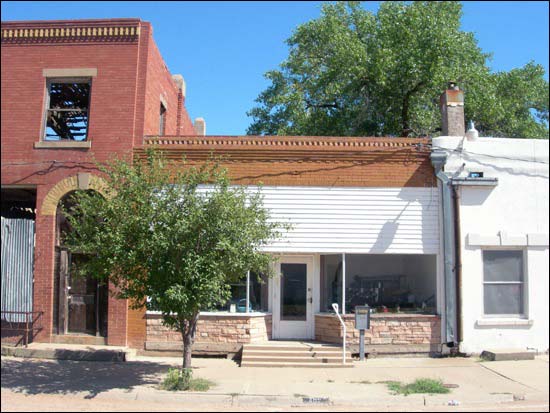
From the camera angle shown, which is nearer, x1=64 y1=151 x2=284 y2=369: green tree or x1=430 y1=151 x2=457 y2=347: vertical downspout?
x1=64 y1=151 x2=284 y2=369: green tree

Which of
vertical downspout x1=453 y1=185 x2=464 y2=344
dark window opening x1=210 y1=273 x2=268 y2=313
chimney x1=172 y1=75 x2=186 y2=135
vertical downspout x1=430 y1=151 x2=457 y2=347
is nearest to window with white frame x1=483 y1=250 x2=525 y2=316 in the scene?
vertical downspout x1=453 y1=185 x2=464 y2=344

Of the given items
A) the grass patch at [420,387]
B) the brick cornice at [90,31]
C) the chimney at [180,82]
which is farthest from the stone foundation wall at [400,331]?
the chimney at [180,82]

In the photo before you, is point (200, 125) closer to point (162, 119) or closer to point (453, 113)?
point (162, 119)

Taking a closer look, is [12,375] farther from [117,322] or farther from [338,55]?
[338,55]

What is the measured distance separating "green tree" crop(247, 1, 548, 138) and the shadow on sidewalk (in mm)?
13913

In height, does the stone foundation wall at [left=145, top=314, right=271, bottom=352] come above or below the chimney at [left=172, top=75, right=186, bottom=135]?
below

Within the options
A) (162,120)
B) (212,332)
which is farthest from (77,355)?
(162,120)

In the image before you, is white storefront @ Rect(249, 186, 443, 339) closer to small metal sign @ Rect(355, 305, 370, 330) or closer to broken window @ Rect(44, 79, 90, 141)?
small metal sign @ Rect(355, 305, 370, 330)

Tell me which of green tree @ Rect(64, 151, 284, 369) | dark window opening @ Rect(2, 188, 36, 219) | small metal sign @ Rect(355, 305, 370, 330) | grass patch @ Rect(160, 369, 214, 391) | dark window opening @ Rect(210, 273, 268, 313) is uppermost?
dark window opening @ Rect(2, 188, 36, 219)

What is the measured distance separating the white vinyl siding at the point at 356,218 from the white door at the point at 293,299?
900 mm

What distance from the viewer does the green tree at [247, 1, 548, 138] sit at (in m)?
21.3

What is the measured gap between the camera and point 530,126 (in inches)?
945

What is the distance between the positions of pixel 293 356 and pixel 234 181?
4229mm

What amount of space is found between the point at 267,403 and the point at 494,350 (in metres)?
6.38
